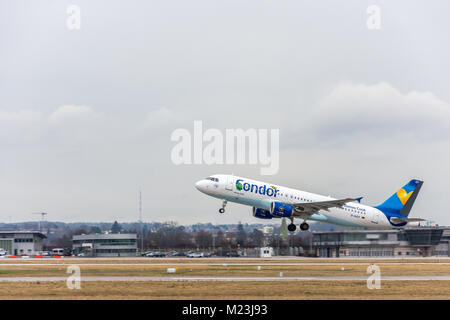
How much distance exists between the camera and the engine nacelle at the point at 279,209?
255ft

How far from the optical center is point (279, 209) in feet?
256

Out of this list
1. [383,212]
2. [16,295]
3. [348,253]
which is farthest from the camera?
[348,253]

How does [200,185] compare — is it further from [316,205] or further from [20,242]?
[20,242]

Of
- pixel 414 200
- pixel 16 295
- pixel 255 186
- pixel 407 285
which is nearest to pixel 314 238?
pixel 414 200

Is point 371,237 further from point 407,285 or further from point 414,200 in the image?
point 407,285

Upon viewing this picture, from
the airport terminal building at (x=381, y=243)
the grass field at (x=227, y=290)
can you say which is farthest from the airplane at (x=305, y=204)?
the airport terminal building at (x=381, y=243)

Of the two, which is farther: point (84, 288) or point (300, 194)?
point (300, 194)

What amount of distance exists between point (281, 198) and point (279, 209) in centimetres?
199

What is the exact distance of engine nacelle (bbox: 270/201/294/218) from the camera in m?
77.9

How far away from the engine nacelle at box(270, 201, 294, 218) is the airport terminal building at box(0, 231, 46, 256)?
10228 cm

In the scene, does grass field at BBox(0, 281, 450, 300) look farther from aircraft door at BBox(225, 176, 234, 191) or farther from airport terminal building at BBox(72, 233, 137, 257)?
airport terminal building at BBox(72, 233, 137, 257)
